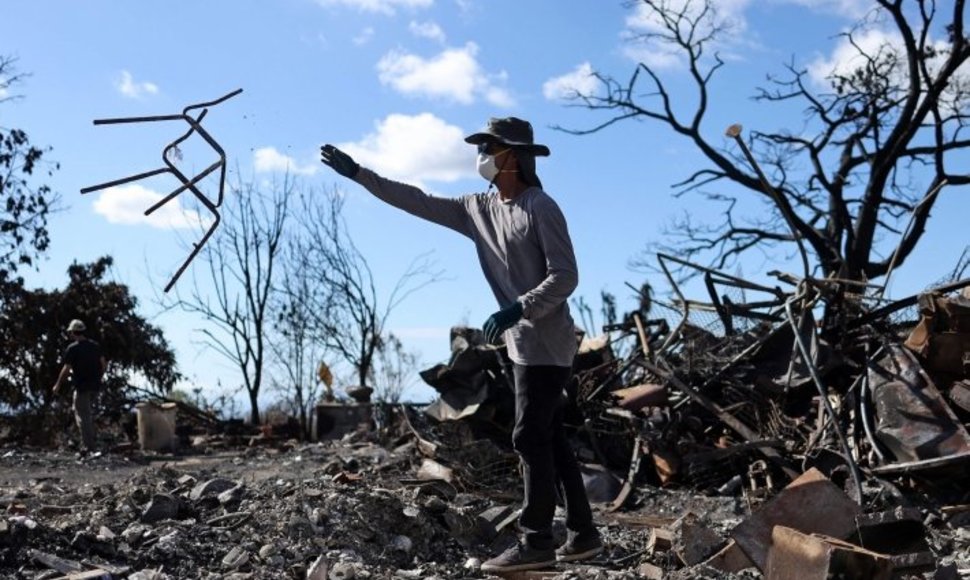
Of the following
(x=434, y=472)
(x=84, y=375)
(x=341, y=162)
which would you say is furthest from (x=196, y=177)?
(x=84, y=375)

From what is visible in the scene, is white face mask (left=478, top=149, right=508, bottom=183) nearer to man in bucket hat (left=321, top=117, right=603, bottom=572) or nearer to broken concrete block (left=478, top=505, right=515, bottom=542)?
man in bucket hat (left=321, top=117, right=603, bottom=572)

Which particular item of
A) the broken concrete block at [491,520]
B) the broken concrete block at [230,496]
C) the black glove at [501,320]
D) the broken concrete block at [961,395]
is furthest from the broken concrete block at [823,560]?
the broken concrete block at [961,395]

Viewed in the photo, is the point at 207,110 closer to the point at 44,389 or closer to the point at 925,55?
the point at 44,389

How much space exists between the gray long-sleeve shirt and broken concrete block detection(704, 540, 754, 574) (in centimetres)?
102

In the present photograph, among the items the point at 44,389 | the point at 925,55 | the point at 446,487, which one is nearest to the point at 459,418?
the point at 446,487

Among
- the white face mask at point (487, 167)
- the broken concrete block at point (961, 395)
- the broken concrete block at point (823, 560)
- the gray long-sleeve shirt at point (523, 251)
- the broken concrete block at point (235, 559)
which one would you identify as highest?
the white face mask at point (487, 167)

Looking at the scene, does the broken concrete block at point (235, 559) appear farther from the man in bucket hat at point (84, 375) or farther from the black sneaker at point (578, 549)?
the man in bucket hat at point (84, 375)

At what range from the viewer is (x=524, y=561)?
4.69 meters

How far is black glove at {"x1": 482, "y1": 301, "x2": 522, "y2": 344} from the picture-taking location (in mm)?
4410

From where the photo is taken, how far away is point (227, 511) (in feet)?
18.3

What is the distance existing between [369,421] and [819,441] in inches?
327

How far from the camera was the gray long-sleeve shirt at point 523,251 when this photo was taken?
4492 mm

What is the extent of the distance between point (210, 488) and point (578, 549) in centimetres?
218

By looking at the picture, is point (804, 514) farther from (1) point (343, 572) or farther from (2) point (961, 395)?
(2) point (961, 395)
